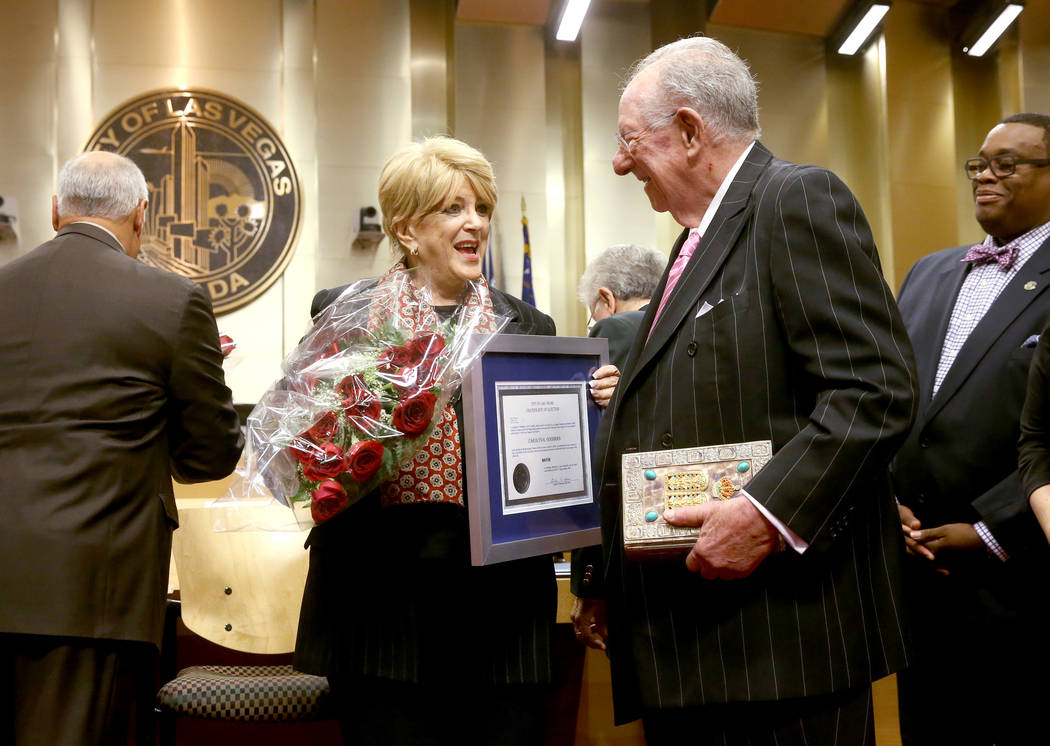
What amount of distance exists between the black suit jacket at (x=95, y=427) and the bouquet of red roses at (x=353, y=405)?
527 mm

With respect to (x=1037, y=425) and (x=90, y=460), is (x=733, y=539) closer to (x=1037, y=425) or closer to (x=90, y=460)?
(x=1037, y=425)

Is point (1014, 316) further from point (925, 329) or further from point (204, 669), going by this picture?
point (204, 669)

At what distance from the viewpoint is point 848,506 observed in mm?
1457

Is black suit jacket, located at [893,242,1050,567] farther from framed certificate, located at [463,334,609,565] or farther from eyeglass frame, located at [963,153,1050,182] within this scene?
framed certificate, located at [463,334,609,565]

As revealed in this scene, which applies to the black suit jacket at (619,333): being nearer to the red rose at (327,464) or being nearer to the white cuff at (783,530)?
the red rose at (327,464)

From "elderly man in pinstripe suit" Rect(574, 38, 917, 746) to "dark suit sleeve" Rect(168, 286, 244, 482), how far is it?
1.16 m

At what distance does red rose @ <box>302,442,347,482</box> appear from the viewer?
1.76 metres

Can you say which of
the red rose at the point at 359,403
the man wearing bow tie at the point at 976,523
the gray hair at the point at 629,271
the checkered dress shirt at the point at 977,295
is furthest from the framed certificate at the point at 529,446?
the gray hair at the point at 629,271

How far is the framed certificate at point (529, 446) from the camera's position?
1.80 metres

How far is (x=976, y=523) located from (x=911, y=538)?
0.15 m

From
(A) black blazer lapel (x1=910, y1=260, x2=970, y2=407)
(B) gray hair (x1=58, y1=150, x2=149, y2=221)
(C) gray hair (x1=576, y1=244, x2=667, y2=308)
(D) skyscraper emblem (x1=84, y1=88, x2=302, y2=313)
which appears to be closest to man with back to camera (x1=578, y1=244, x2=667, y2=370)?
(C) gray hair (x1=576, y1=244, x2=667, y2=308)

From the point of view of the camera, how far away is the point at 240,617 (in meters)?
2.85

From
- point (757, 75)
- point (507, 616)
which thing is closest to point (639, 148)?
point (507, 616)

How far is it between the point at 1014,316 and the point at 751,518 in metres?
1.34
